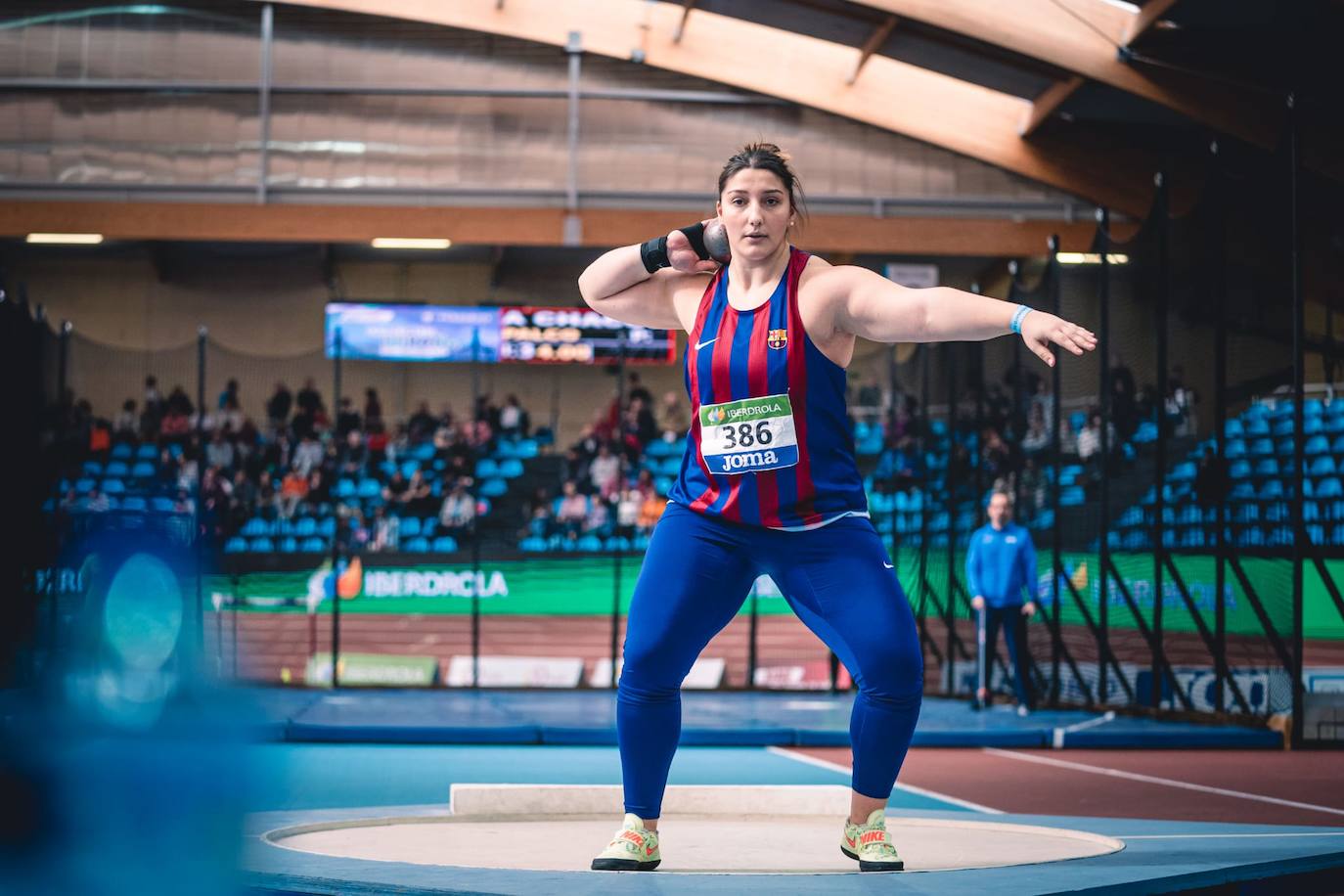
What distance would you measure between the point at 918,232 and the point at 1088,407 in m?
9.21

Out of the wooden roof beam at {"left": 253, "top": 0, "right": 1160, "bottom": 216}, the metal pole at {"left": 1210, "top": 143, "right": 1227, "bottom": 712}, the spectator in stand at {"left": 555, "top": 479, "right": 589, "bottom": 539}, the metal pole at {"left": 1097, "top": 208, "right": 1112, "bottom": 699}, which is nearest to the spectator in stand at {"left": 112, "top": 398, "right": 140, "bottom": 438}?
the spectator in stand at {"left": 555, "top": 479, "right": 589, "bottom": 539}

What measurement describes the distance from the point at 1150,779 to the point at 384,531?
7539mm

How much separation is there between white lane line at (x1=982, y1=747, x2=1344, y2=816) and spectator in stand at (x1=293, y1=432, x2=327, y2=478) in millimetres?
7482

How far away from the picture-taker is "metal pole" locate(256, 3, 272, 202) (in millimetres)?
19844

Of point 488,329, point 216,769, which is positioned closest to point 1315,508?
point 216,769

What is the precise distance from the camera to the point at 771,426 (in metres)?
3.47

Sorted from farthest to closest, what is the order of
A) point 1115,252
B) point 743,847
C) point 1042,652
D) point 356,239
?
point 356,239 → point 1042,652 → point 1115,252 → point 743,847

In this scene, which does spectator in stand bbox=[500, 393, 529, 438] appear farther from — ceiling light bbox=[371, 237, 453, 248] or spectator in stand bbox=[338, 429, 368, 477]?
ceiling light bbox=[371, 237, 453, 248]

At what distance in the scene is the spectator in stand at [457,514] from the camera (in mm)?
13180

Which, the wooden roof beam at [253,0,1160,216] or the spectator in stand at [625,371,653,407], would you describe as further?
the spectator in stand at [625,371,653,407]

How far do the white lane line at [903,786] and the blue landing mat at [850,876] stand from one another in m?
1.38

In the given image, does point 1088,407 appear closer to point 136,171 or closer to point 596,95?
point 596,95

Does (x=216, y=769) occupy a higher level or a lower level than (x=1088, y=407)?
lower

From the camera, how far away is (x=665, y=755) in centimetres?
354
